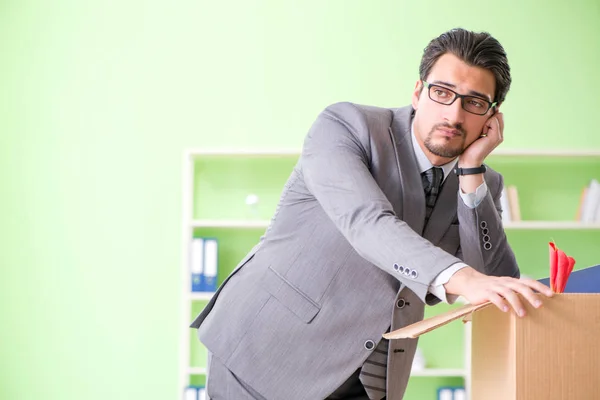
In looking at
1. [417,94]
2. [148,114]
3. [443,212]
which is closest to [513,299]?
[443,212]

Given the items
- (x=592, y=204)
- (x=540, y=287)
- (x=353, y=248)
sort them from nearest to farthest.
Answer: (x=540, y=287) < (x=353, y=248) < (x=592, y=204)

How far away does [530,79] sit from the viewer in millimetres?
4145

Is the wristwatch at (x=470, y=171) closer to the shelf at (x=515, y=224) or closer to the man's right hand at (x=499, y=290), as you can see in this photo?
the man's right hand at (x=499, y=290)

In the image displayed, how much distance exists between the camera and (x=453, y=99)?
5.19ft

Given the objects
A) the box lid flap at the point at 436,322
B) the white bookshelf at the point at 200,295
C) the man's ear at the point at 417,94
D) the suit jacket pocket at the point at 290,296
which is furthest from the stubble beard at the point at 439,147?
the white bookshelf at the point at 200,295

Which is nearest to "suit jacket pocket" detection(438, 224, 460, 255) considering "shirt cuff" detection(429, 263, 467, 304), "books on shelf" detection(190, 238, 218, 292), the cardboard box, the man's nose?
the man's nose

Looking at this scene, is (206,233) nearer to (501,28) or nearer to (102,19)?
(102,19)

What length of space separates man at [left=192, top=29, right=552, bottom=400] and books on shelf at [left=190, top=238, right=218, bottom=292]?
214cm

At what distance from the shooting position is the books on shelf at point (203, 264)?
150 inches

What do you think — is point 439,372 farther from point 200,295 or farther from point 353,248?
point 353,248

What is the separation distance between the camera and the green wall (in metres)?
4.08

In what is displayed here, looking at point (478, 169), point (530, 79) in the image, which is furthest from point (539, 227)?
point (478, 169)

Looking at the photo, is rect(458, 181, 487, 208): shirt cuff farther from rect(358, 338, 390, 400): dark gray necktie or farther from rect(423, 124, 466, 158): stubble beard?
rect(358, 338, 390, 400): dark gray necktie

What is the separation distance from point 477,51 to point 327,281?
0.54m
